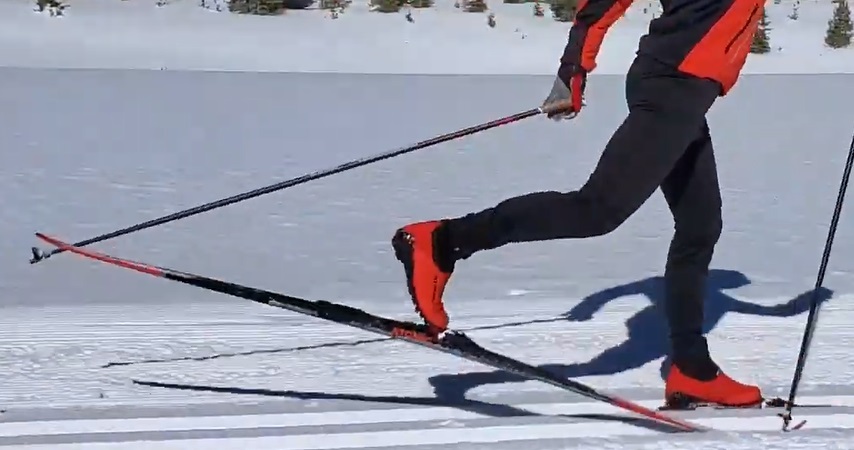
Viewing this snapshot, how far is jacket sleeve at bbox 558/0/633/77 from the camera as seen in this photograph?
10.3ft

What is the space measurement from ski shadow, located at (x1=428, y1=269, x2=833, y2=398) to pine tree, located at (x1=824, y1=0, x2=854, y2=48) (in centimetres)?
1453

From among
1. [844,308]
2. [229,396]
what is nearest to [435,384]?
[229,396]

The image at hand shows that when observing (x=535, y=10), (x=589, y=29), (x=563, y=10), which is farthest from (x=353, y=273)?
(x=535, y=10)

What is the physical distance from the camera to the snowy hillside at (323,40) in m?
15.3

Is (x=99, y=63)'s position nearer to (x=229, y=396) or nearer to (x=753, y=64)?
(x=753, y=64)

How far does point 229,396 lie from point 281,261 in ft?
7.17

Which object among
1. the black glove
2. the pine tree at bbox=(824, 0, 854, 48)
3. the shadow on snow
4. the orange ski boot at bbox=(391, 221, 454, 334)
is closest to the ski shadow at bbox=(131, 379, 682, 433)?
the shadow on snow

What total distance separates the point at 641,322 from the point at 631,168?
1.56 meters

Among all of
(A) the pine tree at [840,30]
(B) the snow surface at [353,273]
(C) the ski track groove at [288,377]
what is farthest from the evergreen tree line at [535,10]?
(C) the ski track groove at [288,377]

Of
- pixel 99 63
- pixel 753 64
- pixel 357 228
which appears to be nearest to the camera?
pixel 357 228

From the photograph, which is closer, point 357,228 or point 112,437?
point 112,437

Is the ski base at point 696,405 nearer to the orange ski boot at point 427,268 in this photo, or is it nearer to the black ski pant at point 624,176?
the black ski pant at point 624,176

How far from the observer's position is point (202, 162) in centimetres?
840

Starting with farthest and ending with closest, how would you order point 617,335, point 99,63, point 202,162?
point 99,63 < point 202,162 < point 617,335
